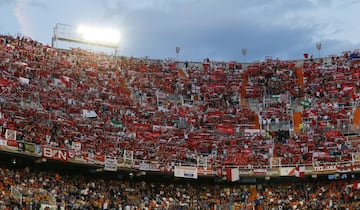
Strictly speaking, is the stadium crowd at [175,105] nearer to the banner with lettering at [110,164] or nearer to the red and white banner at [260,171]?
the red and white banner at [260,171]

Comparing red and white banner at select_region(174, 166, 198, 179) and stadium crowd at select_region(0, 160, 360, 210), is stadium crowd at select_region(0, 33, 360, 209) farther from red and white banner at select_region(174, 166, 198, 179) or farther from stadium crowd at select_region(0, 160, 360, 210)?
red and white banner at select_region(174, 166, 198, 179)

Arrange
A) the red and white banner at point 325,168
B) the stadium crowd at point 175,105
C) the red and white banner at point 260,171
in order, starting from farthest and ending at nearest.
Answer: the red and white banner at point 260,171 → the red and white banner at point 325,168 → the stadium crowd at point 175,105

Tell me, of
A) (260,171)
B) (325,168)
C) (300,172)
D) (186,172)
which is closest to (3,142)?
(186,172)

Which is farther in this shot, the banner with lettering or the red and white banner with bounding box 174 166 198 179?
the red and white banner with bounding box 174 166 198 179

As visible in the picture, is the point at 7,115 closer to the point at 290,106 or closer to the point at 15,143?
the point at 15,143

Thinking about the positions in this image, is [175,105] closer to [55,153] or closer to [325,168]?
[325,168]

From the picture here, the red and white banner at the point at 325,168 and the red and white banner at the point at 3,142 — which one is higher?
the red and white banner at the point at 3,142

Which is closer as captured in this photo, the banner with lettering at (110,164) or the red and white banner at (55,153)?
the red and white banner at (55,153)

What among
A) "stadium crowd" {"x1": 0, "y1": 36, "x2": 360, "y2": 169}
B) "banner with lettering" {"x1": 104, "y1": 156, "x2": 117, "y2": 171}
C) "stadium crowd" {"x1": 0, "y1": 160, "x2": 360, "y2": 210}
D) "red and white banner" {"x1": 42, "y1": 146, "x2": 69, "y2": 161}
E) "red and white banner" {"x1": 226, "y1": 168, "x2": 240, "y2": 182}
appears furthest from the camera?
"red and white banner" {"x1": 226, "y1": 168, "x2": 240, "y2": 182}

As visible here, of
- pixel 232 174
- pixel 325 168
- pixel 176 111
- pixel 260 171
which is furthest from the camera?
pixel 176 111

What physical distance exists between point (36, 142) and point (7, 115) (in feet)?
9.08

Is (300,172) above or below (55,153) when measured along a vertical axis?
below

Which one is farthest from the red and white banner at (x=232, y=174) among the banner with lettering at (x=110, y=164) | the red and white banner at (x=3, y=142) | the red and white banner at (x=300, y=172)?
the red and white banner at (x=3, y=142)

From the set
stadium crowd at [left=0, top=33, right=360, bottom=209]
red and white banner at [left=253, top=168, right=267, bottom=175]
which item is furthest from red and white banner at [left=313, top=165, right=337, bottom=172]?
red and white banner at [left=253, top=168, right=267, bottom=175]
